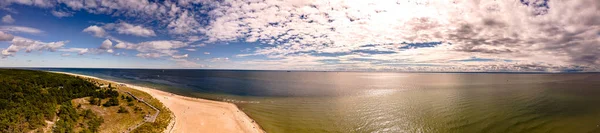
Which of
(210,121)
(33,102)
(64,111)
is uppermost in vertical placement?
(33,102)

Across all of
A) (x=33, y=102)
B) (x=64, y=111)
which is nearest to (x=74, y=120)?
(x=64, y=111)

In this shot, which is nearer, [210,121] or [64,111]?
[64,111]

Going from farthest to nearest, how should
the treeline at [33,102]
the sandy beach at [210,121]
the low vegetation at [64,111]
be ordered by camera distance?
the sandy beach at [210,121] → the low vegetation at [64,111] → the treeline at [33,102]

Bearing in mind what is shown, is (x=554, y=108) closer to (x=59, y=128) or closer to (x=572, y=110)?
(x=572, y=110)

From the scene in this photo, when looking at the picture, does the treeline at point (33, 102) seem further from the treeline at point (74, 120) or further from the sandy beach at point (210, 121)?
the sandy beach at point (210, 121)

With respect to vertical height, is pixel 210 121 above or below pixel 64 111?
below

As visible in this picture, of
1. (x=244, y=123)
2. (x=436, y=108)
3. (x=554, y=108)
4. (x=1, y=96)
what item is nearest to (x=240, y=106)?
(x=244, y=123)

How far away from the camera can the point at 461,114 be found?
168 ft

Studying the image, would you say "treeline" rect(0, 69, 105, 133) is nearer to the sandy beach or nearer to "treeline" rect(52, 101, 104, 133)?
"treeline" rect(52, 101, 104, 133)

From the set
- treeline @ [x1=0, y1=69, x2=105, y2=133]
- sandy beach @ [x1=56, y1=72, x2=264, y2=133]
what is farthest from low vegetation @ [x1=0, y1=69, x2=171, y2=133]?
sandy beach @ [x1=56, y1=72, x2=264, y2=133]

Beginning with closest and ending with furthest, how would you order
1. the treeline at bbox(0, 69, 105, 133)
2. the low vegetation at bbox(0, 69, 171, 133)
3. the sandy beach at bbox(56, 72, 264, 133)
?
1. the treeline at bbox(0, 69, 105, 133)
2. the low vegetation at bbox(0, 69, 171, 133)
3. the sandy beach at bbox(56, 72, 264, 133)

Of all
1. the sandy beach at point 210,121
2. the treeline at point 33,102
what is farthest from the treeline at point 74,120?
the sandy beach at point 210,121

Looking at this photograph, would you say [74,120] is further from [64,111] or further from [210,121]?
[210,121]

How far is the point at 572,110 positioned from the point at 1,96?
113377 mm
